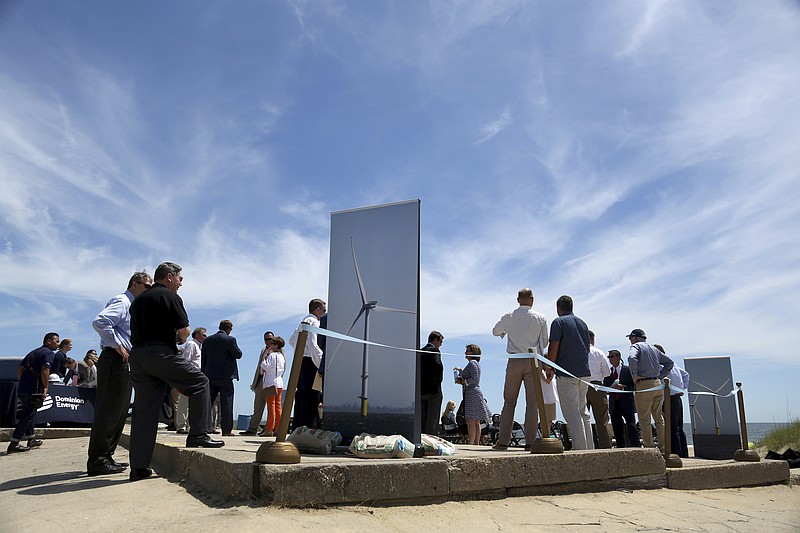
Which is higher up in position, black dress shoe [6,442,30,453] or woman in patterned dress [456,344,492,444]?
woman in patterned dress [456,344,492,444]

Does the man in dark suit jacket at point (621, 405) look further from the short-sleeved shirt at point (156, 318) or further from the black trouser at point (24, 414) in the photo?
the black trouser at point (24, 414)

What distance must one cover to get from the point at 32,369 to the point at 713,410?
10.7 m

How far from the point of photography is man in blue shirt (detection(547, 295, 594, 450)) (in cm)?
551

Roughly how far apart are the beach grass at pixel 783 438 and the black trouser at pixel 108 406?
11.8 metres

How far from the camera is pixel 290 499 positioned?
2.98 meters

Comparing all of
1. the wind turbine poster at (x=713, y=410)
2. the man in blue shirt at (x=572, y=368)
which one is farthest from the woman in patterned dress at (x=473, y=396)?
the wind turbine poster at (x=713, y=410)

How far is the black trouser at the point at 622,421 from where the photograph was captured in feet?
27.8

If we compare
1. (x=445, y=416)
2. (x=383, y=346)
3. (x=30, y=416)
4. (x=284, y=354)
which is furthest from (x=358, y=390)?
(x=445, y=416)

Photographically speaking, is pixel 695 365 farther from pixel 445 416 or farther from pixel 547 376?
pixel 547 376

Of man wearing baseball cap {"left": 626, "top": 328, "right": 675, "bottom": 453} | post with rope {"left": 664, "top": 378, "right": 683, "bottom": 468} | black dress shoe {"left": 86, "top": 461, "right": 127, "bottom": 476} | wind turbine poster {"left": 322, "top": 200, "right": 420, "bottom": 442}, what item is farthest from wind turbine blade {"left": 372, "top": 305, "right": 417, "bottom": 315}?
man wearing baseball cap {"left": 626, "top": 328, "right": 675, "bottom": 453}

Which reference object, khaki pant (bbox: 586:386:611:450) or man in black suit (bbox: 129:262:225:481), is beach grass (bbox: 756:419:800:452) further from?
man in black suit (bbox: 129:262:225:481)

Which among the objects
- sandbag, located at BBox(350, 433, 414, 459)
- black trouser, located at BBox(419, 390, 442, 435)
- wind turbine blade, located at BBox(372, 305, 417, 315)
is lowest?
sandbag, located at BBox(350, 433, 414, 459)

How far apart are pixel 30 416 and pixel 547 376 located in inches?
255

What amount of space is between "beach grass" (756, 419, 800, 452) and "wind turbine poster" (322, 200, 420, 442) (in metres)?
10.1
